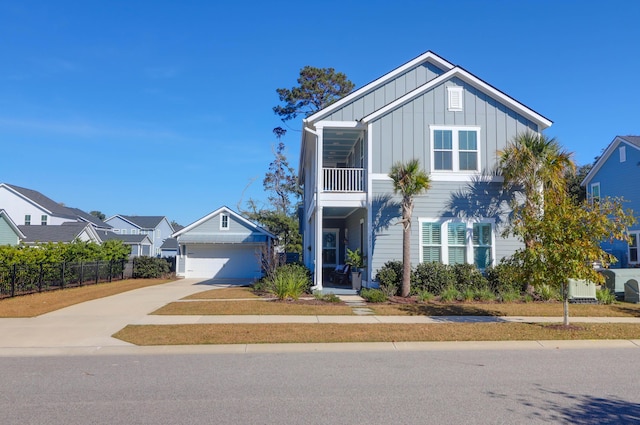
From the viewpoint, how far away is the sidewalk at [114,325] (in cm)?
885

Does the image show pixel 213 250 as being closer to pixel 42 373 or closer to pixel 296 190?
pixel 296 190

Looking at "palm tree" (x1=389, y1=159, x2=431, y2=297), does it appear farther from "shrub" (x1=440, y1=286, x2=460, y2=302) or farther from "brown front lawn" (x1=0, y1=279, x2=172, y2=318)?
"brown front lawn" (x1=0, y1=279, x2=172, y2=318)

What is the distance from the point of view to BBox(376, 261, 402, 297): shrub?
1591cm

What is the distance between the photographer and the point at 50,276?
66.3ft

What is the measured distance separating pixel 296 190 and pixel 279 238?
14199 mm

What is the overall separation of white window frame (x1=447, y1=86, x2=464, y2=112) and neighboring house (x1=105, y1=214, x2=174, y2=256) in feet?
162

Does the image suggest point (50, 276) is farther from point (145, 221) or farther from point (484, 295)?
point (145, 221)

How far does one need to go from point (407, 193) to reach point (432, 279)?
9.82 feet

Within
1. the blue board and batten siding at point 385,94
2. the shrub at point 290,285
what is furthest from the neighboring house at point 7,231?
the blue board and batten siding at point 385,94

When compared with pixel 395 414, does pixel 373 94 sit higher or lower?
higher

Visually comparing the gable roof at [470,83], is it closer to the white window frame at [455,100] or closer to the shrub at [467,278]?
the white window frame at [455,100]

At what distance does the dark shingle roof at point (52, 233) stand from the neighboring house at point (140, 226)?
893 inches

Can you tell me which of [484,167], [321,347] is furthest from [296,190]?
[321,347]

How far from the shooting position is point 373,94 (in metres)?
18.7
